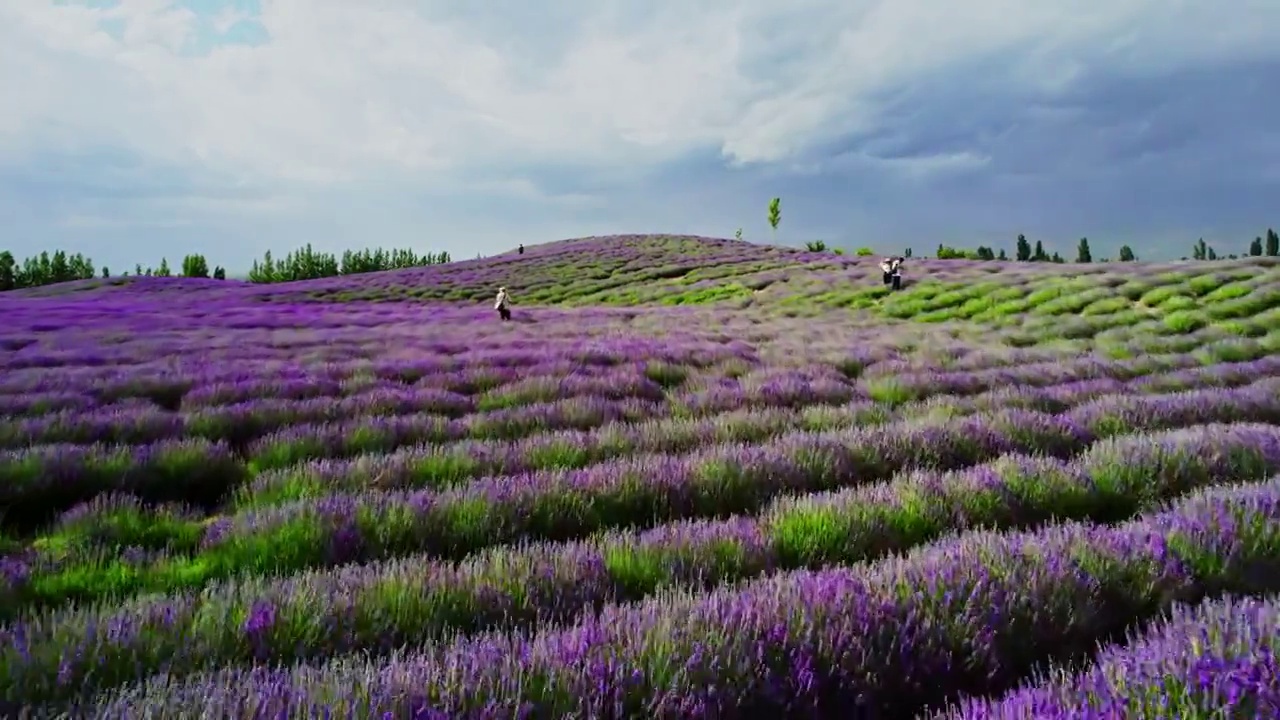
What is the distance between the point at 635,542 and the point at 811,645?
4.02ft

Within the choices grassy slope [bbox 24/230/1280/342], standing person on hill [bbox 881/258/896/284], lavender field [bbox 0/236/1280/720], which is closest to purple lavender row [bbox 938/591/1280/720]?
lavender field [bbox 0/236/1280/720]

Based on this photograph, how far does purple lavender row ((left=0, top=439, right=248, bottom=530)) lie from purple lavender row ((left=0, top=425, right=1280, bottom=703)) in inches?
87.3

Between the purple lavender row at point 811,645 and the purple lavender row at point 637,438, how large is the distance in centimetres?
238

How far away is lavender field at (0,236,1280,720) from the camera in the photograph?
204 cm

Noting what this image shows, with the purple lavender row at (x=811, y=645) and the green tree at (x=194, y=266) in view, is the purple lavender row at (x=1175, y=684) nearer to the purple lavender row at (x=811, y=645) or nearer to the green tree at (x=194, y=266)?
the purple lavender row at (x=811, y=645)

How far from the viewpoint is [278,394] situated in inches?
317

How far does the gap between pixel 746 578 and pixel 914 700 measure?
0.91 meters

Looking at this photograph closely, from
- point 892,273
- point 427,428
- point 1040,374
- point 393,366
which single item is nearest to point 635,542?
point 427,428

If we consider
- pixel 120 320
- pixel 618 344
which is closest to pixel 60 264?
pixel 120 320

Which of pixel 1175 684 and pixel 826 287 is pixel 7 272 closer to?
pixel 826 287

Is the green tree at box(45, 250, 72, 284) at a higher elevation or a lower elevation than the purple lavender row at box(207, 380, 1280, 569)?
higher

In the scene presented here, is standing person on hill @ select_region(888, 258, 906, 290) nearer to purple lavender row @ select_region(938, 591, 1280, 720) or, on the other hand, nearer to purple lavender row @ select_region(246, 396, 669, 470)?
purple lavender row @ select_region(246, 396, 669, 470)

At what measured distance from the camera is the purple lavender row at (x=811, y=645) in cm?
189

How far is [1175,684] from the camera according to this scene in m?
1.90
